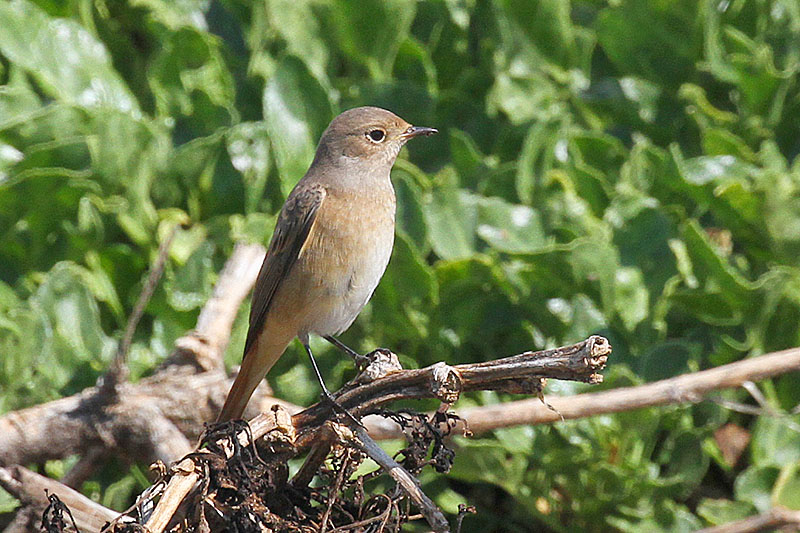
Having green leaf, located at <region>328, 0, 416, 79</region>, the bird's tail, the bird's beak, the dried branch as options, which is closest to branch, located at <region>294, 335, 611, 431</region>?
the bird's tail

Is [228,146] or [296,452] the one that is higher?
[228,146]

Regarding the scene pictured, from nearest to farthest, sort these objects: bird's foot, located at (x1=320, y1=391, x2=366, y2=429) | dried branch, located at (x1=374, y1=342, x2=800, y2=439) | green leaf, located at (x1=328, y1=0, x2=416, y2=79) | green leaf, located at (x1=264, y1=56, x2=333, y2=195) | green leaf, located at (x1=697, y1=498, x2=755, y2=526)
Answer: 1. bird's foot, located at (x1=320, y1=391, x2=366, y2=429)
2. dried branch, located at (x1=374, y1=342, x2=800, y2=439)
3. green leaf, located at (x1=697, y1=498, x2=755, y2=526)
4. green leaf, located at (x1=264, y1=56, x2=333, y2=195)
5. green leaf, located at (x1=328, y1=0, x2=416, y2=79)

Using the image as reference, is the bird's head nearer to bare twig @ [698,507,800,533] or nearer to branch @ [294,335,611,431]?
branch @ [294,335,611,431]

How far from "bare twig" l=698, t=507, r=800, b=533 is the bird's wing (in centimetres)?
208

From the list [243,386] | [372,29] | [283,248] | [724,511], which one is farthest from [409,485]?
[372,29]

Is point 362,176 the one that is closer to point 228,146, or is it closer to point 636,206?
point 228,146

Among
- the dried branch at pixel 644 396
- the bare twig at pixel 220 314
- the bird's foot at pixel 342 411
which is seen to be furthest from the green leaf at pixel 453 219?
the bird's foot at pixel 342 411

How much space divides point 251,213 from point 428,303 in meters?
1.05

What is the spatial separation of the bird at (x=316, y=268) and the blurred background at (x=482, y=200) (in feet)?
1.94

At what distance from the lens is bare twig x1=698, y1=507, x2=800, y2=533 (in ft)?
14.9

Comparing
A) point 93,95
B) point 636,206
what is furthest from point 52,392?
point 636,206

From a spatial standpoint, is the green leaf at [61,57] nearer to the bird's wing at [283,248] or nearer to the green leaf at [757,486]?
the bird's wing at [283,248]

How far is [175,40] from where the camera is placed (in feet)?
18.3

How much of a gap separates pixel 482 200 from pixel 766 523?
193 cm
